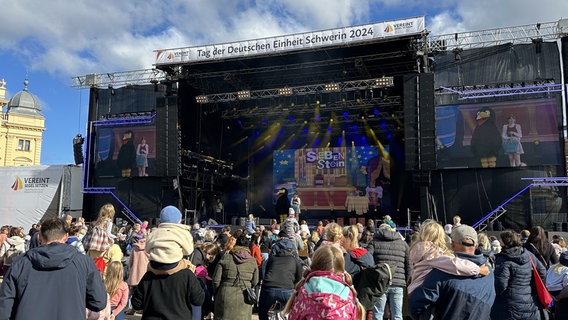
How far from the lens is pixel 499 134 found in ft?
50.8

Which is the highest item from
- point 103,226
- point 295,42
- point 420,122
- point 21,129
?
point 21,129

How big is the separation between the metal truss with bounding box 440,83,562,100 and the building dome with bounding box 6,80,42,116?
1734 inches

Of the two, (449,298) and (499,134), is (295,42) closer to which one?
(499,134)

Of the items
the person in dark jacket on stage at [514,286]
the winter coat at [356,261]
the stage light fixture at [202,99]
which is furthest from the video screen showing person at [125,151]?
the person in dark jacket on stage at [514,286]

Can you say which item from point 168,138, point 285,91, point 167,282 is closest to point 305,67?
point 285,91

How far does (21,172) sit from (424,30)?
1906 centimetres

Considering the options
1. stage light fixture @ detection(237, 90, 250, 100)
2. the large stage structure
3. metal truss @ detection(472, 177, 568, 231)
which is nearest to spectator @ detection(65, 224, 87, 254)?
the large stage structure

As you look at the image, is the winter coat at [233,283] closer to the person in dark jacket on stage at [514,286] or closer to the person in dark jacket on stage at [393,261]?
the person in dark jacket on stage at [393,261]

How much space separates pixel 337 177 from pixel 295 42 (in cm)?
778

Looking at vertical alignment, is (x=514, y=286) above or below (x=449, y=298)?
below

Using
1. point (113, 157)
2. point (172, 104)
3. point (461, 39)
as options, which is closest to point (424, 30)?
A: point (461, 39)

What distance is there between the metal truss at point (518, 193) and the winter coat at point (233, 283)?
40.9 ft

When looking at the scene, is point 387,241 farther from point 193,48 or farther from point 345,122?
point 345,122

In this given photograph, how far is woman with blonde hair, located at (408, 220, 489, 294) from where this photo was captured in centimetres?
275
